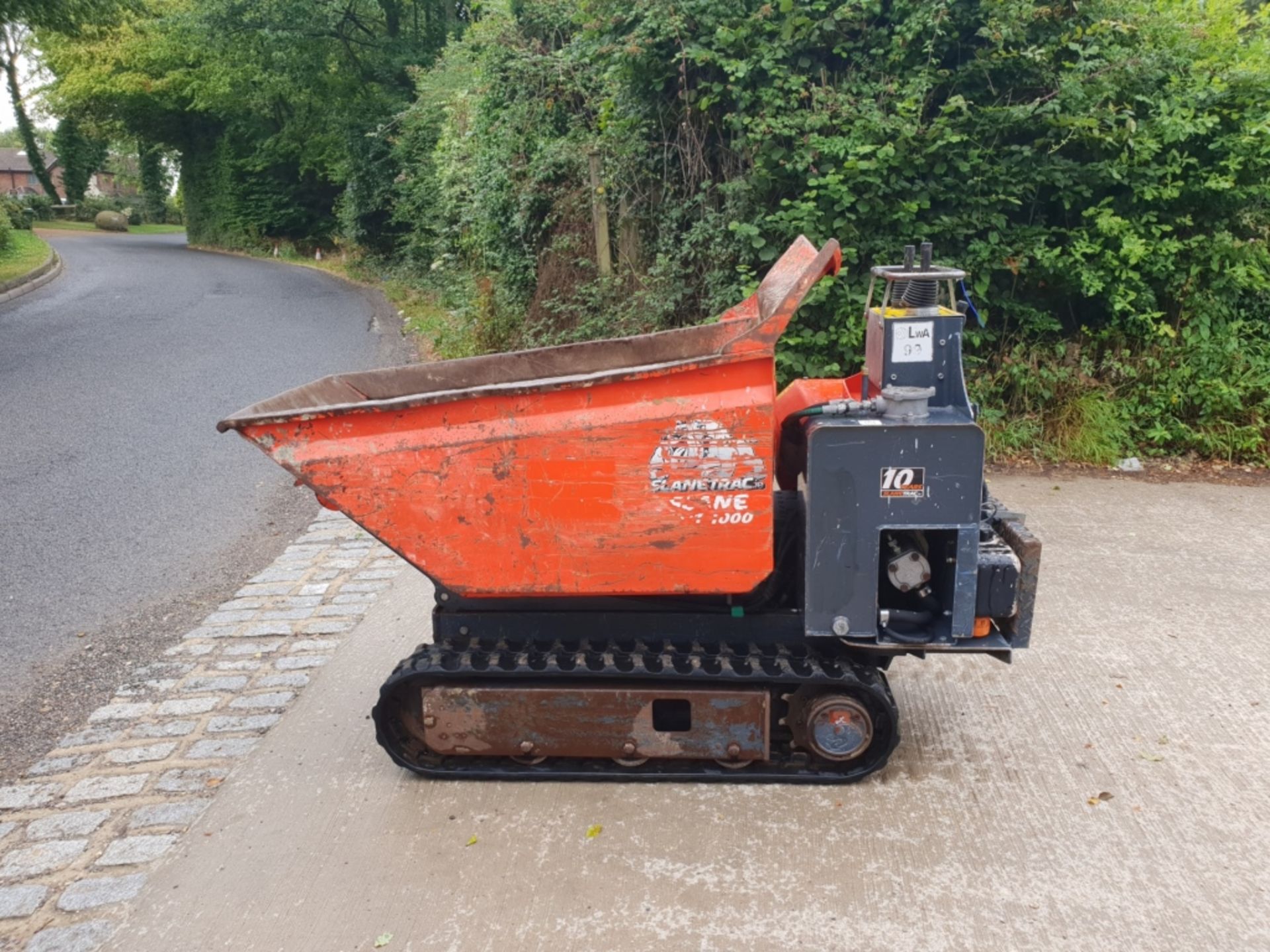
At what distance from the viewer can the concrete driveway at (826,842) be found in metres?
2.98

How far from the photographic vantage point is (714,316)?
781 centimetres

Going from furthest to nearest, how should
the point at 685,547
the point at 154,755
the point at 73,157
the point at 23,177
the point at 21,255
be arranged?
the point at 23,177 < the point at 73,157 < the point at 21,255 < the point at 154,755 < the point at 685,547

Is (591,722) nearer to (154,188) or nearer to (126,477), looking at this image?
(126,477)

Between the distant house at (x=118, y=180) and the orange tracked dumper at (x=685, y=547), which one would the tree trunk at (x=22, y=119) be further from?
the orange tracked dumper at (x=685, y=547)

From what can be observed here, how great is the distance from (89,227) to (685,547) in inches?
1912

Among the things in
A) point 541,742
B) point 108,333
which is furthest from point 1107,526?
point 108,333

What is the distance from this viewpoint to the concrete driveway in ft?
9.77

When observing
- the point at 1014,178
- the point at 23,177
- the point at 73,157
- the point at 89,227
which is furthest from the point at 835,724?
the point at 23,177

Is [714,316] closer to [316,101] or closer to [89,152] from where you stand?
[316,101]

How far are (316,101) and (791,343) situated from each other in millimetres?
24654

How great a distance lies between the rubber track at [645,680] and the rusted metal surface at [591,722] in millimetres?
55

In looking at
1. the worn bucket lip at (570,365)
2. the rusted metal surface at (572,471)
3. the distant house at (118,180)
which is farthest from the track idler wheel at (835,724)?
the distant house at (118,180)

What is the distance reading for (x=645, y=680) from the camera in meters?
3.65

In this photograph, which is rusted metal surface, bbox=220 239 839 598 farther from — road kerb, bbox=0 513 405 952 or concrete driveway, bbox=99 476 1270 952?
road kerb, bbox=0 513 405 952
